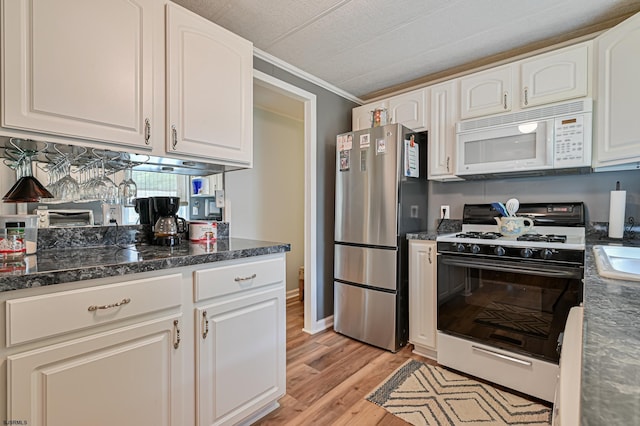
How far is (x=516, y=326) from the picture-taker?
1.76 m

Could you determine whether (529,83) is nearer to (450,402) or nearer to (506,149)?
(506,149)

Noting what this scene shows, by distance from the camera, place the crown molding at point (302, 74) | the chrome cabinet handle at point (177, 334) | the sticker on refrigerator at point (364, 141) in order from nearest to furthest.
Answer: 1. the chrome cabinet handle at point (177, 334)
2. the crown molding at point (302, 74)
3. the sticker on refrigerator at point (364, 141)

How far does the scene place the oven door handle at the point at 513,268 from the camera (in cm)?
159

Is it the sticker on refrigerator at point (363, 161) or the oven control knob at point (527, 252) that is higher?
the sticker on refrigerator at point (363, 161)

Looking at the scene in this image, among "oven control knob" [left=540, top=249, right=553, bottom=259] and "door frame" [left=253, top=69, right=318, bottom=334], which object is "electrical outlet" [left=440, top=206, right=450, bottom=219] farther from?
"door frame" [left=253, top=69, right=318, bottom=334]

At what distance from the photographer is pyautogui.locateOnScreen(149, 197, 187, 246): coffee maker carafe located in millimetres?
1557

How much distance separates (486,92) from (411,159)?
71 centimetres

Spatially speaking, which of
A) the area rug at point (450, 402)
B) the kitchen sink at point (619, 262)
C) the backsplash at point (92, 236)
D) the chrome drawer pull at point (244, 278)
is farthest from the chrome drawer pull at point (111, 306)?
the kitchen sink at point (619, 262)

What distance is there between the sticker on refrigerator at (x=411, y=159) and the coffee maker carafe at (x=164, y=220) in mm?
1657

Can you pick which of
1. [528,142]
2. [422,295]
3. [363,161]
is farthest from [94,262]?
[528,142]

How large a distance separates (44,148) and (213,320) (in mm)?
1070

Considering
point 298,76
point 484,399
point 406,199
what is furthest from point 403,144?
point 484,399

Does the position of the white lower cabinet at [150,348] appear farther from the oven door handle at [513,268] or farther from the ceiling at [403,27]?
the ceiling at [403,27]

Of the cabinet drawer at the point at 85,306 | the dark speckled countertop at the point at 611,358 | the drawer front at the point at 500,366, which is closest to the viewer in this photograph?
the dark speckled countertop at the point at 611,358
